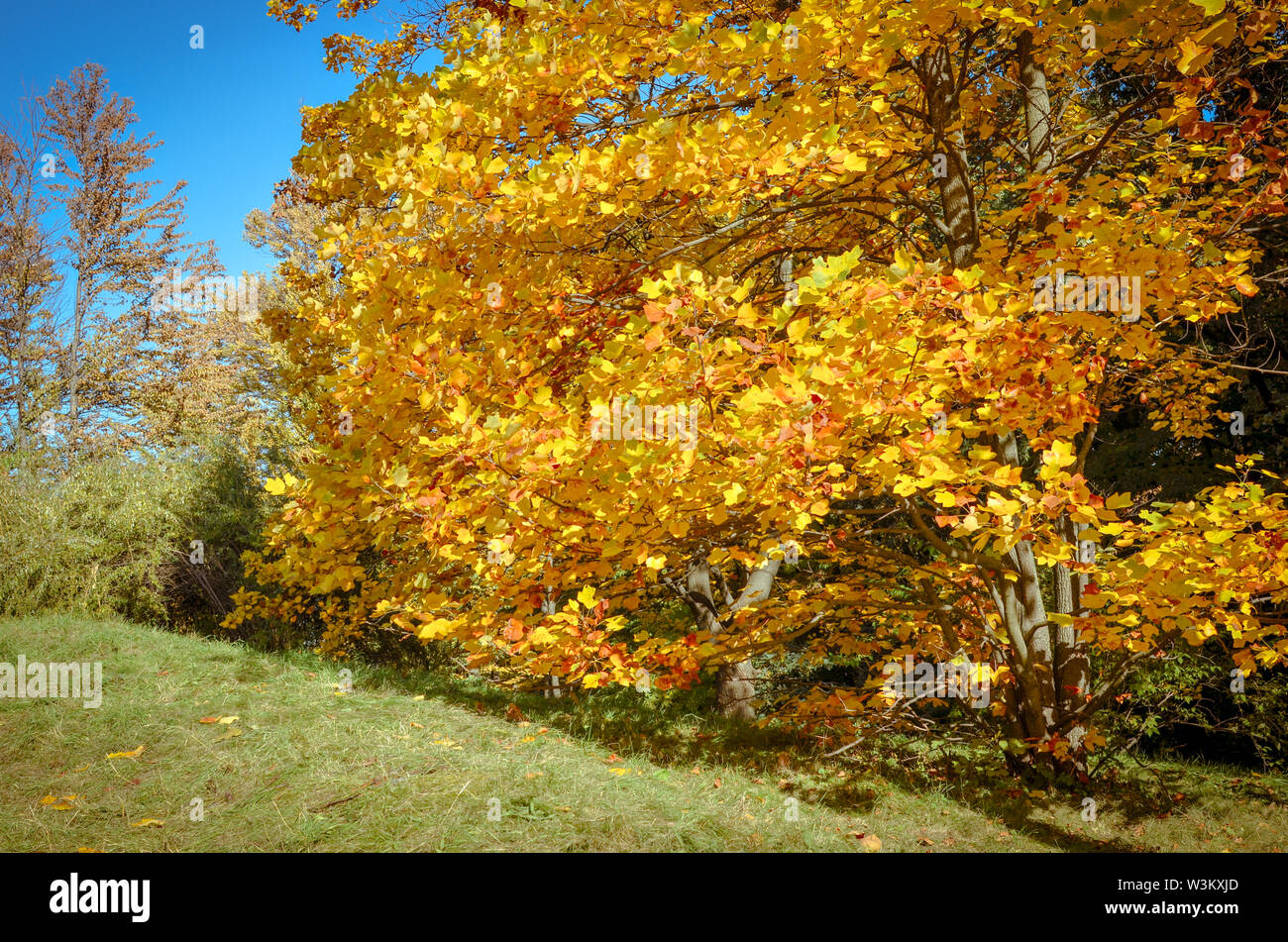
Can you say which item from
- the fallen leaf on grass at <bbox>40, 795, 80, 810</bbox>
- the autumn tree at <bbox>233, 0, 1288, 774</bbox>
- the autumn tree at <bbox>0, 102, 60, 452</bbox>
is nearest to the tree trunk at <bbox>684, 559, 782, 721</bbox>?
the autumn tree at <bbox>233, 0, 1288, 774</bbox>

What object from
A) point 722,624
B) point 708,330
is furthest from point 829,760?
point 708,330

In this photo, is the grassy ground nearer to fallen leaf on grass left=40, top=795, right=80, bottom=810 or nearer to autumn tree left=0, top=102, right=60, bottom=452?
fallen leaf on grass left=40, top=795, right=80, bottom=810

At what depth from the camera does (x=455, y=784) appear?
12.9 ft

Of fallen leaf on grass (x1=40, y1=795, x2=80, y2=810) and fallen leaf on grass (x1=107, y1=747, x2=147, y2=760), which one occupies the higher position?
fallen leaf on grass (x1=107, y1=747, x2=147, y2=760)

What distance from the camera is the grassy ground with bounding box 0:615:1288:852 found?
3.49 metres

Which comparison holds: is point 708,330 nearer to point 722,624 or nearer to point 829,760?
point 829,760

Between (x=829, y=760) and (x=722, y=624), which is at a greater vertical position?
(x=722, y=624)

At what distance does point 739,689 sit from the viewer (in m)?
8.08

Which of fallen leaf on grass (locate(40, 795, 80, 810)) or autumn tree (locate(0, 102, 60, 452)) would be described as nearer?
fallen leaf on grass (locate(40, 795, 80, 810))

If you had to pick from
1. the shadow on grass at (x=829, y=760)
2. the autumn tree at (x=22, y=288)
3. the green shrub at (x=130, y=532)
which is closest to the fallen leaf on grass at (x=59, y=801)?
the shadow on grass at (x=829, y=760)

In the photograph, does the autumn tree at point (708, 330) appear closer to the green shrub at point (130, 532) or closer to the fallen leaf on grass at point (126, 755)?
the fallen leaf on grass at point (126, 755)

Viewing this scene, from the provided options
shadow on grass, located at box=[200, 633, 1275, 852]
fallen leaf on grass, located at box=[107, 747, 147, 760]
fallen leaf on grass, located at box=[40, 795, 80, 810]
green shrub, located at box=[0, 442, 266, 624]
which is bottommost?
shadow on grass, located at box=[200, 633, 1275, 852]
